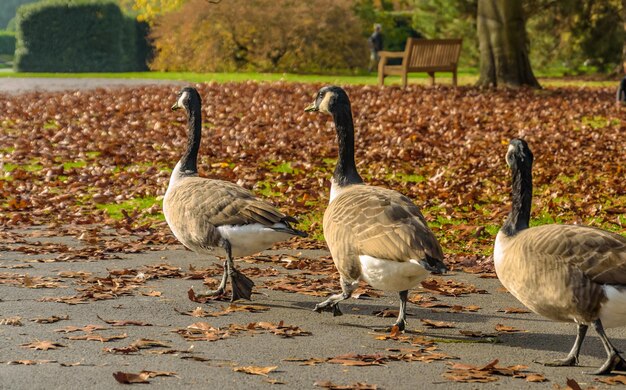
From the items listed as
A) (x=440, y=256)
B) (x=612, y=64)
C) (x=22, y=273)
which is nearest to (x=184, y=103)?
(x=22, y=273)

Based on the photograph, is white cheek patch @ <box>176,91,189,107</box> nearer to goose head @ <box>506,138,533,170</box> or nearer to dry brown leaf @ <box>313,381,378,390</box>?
goose head @ <box>506,138,533,170</box>

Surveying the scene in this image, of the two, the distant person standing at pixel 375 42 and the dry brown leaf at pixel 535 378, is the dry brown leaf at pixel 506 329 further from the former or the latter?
the distant person standing at pixel 375 42

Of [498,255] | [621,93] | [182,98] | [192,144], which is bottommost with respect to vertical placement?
[621,93]

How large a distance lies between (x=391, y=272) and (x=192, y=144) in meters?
3.38

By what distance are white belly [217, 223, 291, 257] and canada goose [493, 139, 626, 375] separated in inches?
74.2

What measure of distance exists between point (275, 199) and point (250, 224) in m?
5.64

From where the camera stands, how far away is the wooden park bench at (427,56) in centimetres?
2898

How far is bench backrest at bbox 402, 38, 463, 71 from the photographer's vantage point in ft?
95.3

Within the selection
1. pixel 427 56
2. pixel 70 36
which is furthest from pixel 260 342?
pixel 70 36

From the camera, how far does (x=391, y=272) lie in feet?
21.7

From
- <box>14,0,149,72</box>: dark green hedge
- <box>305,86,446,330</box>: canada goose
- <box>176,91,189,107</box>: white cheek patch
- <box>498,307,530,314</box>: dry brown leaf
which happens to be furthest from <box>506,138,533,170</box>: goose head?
<box>14,0,149,72</box>: dark green hedge

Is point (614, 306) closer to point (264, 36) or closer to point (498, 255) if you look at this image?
point (498, 255)

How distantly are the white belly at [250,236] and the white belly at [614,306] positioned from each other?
260 centimetres

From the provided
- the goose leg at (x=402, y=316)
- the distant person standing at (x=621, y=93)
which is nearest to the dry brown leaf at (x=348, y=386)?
the goose leg at (x=402, y=316)
